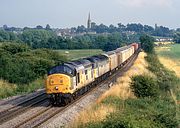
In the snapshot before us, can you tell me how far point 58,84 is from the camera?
29.3 meters

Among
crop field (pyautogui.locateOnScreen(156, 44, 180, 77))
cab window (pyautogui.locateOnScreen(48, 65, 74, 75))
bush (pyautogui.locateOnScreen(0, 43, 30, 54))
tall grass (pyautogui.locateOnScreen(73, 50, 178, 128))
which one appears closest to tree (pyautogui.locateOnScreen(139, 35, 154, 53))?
crop field (pyautogui.locateOnScreen(156, 44, 180, 77))

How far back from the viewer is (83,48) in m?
154

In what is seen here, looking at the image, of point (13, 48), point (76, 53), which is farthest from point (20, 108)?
point (76, 53)

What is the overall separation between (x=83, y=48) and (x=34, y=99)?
120 m

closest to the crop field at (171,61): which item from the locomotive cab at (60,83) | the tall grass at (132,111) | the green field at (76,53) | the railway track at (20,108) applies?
the green field at (76,53)

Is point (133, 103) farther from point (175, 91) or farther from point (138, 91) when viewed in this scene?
point (175, 91)

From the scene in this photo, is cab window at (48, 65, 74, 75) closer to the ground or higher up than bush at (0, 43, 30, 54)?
higher up

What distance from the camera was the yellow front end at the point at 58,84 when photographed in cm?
2909

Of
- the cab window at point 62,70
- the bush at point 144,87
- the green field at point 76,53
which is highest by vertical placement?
the cab window at point 62,70

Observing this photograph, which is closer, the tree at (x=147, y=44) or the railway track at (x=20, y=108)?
the railway track at (x=20, y=108)

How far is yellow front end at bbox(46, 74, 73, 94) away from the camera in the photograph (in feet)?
95.5

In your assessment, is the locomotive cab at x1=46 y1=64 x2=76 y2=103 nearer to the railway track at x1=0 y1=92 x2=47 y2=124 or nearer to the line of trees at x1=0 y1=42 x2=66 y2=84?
the railway track at x1=0 y1=92 x2=47 y2=124

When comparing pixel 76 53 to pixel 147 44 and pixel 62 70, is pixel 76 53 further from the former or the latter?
pixel 62 70

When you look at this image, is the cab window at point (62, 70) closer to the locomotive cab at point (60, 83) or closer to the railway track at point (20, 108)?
the locomotive cab at point (60, 83)
